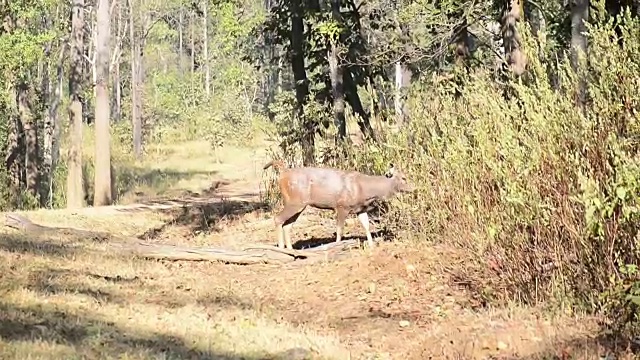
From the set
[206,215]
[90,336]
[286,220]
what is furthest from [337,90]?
[90,336]

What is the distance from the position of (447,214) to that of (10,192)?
20.0m

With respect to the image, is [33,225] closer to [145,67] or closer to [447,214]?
[447,214]

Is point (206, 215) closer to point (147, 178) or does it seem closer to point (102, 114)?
point (102, 114)

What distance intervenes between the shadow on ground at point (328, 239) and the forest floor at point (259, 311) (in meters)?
0.13

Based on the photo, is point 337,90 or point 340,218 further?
point 337,90

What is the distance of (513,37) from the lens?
12.8m

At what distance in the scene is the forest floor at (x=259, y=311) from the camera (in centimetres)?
720

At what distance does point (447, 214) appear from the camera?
33.1 ft

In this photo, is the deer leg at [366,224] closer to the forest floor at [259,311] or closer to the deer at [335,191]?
→ the deer at [335,191]

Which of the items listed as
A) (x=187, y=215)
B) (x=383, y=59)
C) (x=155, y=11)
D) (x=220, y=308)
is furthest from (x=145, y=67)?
(x=220, y=308)

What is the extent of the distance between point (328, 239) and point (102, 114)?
12.2 meters

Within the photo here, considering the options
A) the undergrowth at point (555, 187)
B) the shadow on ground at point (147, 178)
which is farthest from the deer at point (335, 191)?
the shadow on ground at point (147, 178)

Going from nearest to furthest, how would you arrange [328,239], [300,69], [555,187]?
[555,187], [328,239], [300,69]

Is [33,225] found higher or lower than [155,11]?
lower
